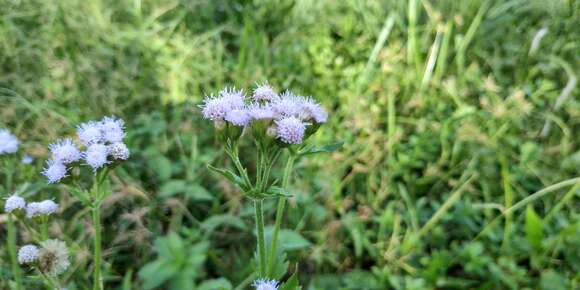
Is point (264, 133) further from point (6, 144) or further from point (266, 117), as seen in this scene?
point (6, 144)

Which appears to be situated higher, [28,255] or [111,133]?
[111,133]

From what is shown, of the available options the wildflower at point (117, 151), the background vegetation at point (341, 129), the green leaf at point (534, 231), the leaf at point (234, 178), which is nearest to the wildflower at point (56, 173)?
the wildflower at point (117, 151)

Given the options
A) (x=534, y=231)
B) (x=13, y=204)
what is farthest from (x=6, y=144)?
(x=534, y=231)

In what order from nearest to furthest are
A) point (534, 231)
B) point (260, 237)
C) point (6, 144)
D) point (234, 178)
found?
point (234, 178)
point (260, 237)
point (6, 144)
point (534, 231)

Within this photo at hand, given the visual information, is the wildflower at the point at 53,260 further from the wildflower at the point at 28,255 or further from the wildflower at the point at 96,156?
the wildflower at the point at 96,156

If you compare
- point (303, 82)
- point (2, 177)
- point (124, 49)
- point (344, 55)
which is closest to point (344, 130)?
point (303, 82)

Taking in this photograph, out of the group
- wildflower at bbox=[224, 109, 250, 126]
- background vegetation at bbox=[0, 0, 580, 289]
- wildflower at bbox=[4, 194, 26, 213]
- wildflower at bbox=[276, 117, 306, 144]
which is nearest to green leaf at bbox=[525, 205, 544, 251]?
background vegetation at bbox=[0, 0, 580, 289]
